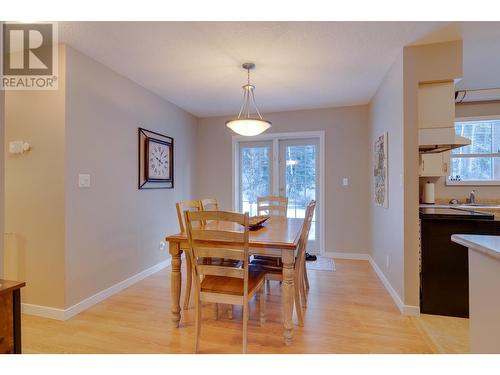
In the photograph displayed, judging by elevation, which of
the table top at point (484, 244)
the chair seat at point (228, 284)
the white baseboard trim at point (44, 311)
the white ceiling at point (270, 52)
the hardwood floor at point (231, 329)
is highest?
the white ceiling at point (270, 52)

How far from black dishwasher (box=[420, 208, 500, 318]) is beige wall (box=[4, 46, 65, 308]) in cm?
306

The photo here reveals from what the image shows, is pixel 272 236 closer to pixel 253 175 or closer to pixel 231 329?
pixel 231 329

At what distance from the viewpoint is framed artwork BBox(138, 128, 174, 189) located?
10.1ft

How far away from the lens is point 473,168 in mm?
3580

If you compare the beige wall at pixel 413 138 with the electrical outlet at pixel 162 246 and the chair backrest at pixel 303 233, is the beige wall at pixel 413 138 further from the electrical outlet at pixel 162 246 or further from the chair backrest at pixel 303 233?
the electrical outlet at pixel 162 246

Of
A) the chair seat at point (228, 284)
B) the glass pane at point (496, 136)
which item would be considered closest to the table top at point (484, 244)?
the chair seat at point (228, 284)

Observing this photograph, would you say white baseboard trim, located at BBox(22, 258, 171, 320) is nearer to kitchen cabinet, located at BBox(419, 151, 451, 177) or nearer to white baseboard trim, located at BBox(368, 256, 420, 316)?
white baseboard trim, located at BBox(368, 256, 420, 316)

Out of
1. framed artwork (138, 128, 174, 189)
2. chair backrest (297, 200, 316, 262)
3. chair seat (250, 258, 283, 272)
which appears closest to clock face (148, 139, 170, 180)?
framed artwork (138, 128, 174, 189)

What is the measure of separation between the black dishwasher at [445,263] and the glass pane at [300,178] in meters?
2.03

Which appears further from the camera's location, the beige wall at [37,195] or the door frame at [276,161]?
the door frame at [276,161]

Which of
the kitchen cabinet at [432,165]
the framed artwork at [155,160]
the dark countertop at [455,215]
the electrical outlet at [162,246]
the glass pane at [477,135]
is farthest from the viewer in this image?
the glass pane at [477,135]

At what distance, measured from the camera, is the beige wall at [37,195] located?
2.15 meters

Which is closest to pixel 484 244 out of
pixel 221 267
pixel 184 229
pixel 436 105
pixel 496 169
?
pixel 221 267
